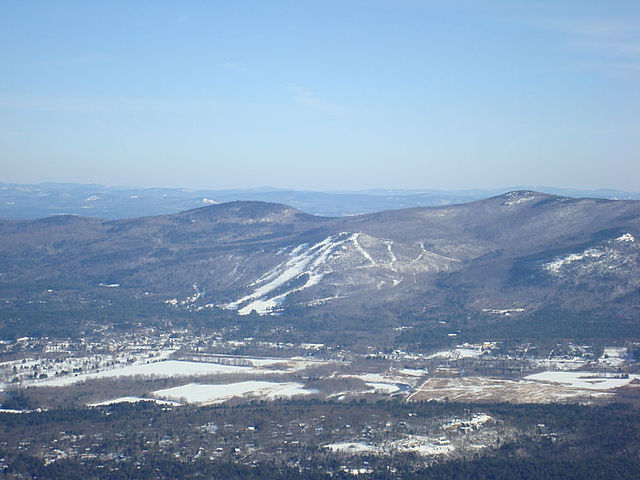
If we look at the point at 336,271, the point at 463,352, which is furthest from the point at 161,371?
the point at 336,271

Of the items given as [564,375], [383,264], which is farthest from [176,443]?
[383,264]

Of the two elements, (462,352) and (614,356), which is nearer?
(614,356)

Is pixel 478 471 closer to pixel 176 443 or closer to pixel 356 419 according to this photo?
pixel 356 419

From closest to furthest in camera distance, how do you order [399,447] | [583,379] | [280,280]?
1. [399,447]
2. [583,379]
3. [280,280]

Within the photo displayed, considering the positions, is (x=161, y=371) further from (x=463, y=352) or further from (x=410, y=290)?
(x=410, y=290)

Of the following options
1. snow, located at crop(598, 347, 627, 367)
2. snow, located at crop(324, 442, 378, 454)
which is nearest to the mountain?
snow, located at crop(598, 347, 627, 367)

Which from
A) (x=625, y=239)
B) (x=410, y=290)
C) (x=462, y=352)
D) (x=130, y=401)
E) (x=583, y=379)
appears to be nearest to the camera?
(x=130, y=401)
